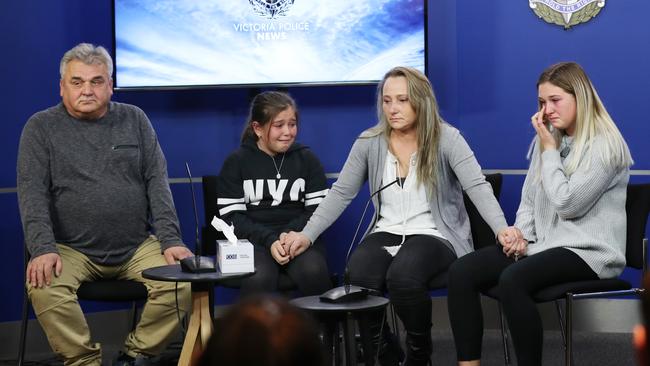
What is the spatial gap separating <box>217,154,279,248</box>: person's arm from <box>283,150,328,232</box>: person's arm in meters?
0.18

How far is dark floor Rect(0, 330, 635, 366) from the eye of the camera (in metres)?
3.85

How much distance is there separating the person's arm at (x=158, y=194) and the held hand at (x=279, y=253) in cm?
35

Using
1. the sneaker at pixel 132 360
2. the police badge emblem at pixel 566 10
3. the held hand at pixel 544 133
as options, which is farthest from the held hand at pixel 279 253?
the police badge emblem at pixel 566 10

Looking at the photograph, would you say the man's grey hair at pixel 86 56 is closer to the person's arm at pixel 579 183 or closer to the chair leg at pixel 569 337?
the person's arm at pixel 579 183

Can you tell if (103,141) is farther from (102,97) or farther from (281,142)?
(281,142)

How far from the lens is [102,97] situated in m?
3.71

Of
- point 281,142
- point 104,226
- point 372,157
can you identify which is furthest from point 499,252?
point 104,226

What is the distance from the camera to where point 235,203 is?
3.90 metres

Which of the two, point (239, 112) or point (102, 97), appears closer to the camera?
point (102, 97)

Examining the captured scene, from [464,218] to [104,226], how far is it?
1.46 metres

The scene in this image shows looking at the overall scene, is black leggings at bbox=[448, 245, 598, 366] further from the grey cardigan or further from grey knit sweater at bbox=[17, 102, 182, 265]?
grey knit sweater at bbox=[17, 102, 182, 265]

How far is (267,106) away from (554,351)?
1681 mm

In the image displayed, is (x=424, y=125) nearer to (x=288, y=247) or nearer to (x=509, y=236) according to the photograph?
(x=509, y=236)

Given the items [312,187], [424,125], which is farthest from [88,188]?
[424,125]
